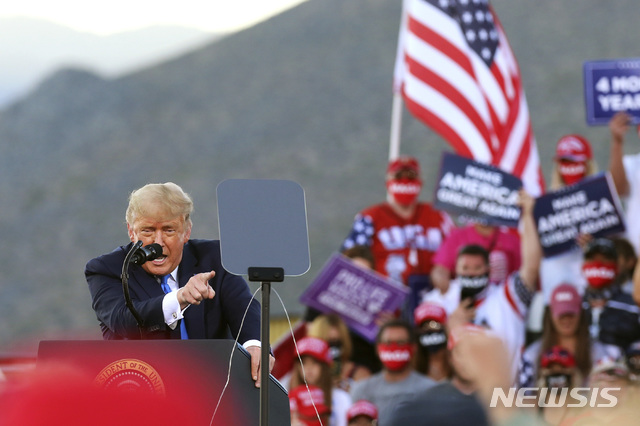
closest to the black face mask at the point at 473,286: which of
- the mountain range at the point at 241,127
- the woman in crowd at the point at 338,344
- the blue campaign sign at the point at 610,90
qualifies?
the woman in crowd at the point at 338,344

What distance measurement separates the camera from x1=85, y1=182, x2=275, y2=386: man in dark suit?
3.38 m

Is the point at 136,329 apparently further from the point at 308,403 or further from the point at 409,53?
the point at 409,53

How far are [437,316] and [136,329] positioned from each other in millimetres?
3761

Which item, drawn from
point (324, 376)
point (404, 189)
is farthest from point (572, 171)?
point (324, 376)

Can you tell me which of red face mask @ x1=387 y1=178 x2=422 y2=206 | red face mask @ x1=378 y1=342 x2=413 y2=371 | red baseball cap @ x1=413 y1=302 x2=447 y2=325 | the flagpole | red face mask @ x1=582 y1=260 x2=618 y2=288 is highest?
the flagpole

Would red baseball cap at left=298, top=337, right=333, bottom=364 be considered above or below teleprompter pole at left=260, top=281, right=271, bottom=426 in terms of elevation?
below

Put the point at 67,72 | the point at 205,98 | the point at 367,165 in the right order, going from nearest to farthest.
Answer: the point at 367,165, the point at 205,98, the point at 67,72

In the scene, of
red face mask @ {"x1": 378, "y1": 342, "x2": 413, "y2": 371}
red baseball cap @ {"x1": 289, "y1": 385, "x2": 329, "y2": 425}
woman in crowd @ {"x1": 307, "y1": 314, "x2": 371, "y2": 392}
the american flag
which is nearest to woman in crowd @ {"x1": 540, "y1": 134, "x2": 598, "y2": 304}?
red face mask @ {"x1": 378, "y1": 342, "x2": 413, "y2": 371}

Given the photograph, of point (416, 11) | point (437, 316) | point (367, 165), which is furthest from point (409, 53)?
point (367, 165)

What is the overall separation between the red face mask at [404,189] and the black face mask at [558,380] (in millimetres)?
1835

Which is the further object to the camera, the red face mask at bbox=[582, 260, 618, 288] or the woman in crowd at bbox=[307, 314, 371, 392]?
the woman in crowd at bbox=[307, 314, 371, 392]

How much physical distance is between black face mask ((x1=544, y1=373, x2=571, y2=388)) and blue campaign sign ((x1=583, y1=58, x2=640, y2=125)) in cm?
187

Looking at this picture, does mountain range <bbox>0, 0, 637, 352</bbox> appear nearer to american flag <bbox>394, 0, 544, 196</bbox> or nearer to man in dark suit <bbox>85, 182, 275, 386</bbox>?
american flag <bbox>394, 0, 544, 196</bbox>

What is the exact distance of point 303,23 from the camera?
153 feet
